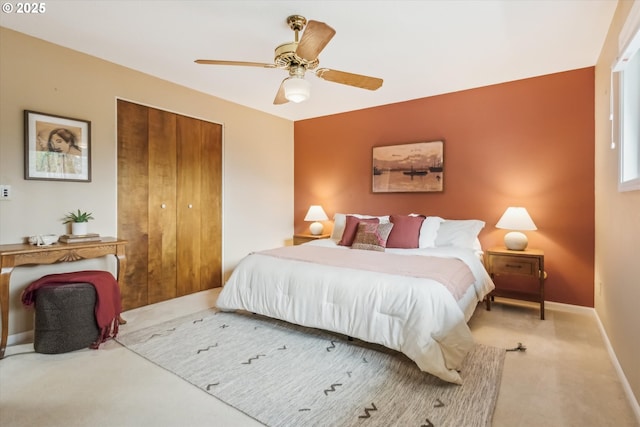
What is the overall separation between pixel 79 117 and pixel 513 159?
175 inches

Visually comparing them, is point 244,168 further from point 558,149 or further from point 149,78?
point 558,149

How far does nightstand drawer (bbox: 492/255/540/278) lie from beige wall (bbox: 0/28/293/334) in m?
3.20

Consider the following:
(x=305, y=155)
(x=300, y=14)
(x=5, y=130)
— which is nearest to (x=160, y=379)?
(x=5, y=130)

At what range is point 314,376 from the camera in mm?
2033

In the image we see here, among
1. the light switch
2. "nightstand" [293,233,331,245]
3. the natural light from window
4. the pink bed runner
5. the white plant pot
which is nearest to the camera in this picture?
the natural light from window

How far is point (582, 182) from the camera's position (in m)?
3.23

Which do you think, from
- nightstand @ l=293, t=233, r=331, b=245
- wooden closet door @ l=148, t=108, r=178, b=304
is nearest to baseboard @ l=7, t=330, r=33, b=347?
wooden closet door @ l=148, t=108, r=178, b=304

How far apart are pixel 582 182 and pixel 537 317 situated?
1.43m

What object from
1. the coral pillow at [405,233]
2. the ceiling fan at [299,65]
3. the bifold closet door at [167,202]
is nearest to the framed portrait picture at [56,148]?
the bifold closet door at [167,202]

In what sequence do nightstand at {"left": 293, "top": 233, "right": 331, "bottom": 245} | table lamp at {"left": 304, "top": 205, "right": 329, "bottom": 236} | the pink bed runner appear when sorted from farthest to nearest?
table lamp at {"left": 304, "top": 205, "right": 329, "bottom": 236} → nightstand at {"left": 293, "top": 233, "right": 331, "bottom": 245} → the pink bed runner

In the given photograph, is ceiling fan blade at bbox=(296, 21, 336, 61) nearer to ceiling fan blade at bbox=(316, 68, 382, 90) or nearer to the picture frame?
ceiling fan blade at bbox=(316, 68, 382, 90)

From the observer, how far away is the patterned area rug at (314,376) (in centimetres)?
166

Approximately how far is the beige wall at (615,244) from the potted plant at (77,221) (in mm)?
3922

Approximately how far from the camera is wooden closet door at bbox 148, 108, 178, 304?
3543 millimetres
